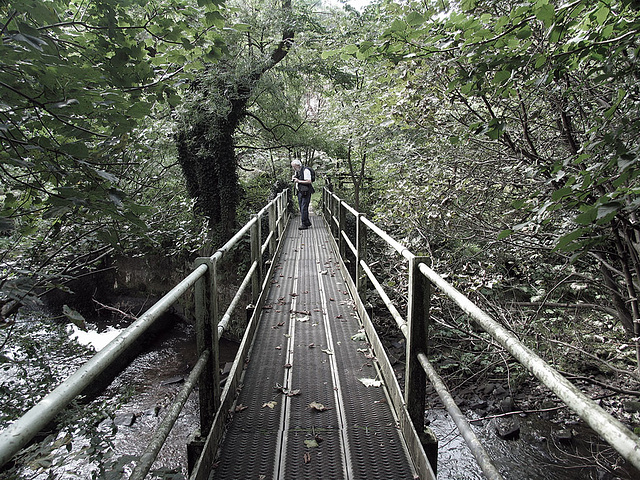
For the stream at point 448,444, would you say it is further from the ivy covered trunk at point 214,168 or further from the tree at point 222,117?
the ivy covered trunk at point 214,168

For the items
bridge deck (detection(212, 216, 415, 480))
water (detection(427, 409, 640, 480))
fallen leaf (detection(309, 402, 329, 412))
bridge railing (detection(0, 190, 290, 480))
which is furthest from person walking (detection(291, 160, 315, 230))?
fallen leaf (detection(309, 402, 329, 412))

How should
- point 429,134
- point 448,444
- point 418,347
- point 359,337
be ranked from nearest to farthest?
1. point 418,347
2. point 359,337
3. point 429,134
4. point 448,444

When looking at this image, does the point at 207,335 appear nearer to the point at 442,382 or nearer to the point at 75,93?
the point at 442,382

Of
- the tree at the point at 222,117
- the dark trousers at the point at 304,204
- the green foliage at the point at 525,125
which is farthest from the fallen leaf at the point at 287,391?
the dark trousers at the point at 304,204

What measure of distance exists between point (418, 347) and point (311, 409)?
3.82 feet

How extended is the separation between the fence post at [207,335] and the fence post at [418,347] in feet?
4.11

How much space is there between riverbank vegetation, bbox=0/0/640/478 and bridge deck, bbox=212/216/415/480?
1.41 meters

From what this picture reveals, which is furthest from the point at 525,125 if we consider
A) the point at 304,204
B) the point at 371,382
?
the point at 304,204

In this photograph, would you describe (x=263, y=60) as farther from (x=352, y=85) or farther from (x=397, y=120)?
(x=397, y=120)

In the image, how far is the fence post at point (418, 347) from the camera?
8.43 feet

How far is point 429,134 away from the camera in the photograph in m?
6.33

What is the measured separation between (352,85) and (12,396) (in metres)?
14.6

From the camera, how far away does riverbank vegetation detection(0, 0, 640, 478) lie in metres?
2.45

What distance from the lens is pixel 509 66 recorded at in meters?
2.80
